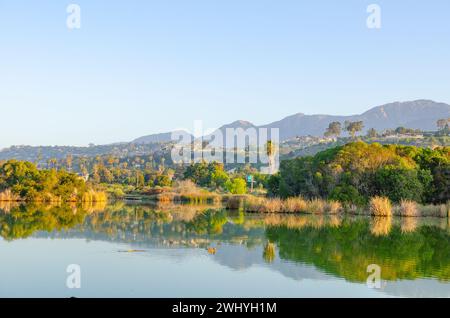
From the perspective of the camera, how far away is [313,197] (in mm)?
44938

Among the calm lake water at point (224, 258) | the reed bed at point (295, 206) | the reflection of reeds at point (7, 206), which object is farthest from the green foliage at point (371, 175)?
the reflection of reeds at point (7, 206)

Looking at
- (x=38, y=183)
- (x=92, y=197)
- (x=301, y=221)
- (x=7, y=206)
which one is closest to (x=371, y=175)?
(x=301, y=221)

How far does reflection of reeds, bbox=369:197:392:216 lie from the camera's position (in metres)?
38.1

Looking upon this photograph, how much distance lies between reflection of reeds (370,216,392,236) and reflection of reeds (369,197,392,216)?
0.58 meters

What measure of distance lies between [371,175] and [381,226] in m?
11.7

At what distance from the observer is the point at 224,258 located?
2011 centimetres

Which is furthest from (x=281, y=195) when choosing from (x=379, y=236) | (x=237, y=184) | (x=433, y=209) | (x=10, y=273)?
(x=10, y=273)

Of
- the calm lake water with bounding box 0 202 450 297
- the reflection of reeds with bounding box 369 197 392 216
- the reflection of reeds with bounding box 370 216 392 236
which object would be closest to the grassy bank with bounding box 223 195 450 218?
the reflection of reeds with bounding box 369 197 392 216

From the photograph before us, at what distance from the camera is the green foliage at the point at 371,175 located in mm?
41375

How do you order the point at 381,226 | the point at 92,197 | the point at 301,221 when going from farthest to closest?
the point at 92,197, the point at 301,221, the point at 381,226

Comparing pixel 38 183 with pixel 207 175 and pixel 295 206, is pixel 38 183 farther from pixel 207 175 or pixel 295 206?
pixel 207 175

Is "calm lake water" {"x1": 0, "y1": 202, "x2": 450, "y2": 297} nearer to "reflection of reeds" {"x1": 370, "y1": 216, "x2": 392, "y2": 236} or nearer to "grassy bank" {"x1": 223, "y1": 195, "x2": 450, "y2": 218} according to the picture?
"reflection of reeds" {"x1": 370, "y1": 216, "x2": 392, "y2": 236}
